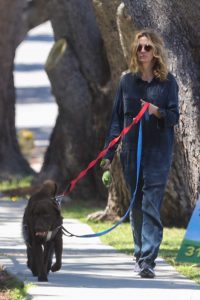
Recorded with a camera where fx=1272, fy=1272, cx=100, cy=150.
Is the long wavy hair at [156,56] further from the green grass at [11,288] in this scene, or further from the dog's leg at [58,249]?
the green grass at [11,288]

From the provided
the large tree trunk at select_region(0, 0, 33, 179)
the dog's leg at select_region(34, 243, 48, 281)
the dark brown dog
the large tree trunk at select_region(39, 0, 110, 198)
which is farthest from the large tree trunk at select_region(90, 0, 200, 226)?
the large tree trunk at select_region(0, 0, 33, 179)

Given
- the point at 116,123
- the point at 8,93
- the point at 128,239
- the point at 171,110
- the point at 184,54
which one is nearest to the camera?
the point at 171,110

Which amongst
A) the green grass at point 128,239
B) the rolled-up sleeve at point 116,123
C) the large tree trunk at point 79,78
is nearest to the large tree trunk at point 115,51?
the green grass at point 128,239

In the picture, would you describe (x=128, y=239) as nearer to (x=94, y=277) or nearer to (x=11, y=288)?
(x=94, y=277)

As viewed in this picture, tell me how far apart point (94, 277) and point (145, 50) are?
1796 mm

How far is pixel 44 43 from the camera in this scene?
45031 mm

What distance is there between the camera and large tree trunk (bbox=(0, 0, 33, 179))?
18.0m

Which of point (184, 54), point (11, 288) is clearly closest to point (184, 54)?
point (184, 54)

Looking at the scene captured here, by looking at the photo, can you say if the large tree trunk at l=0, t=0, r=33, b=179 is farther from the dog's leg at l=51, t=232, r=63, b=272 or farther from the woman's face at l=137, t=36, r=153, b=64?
the dog's leg at l=51, t=232, r=63, b=272

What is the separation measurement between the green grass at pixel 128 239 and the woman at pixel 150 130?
499 millimetres

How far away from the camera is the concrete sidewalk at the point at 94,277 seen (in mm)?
8898

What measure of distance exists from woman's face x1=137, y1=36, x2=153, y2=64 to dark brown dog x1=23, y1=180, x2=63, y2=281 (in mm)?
1279

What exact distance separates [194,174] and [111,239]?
190 centimetres

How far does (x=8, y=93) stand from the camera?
1839 centimetres
